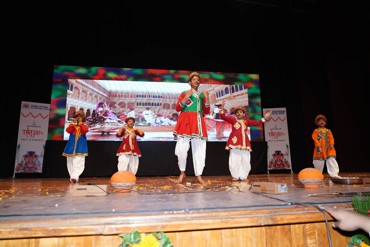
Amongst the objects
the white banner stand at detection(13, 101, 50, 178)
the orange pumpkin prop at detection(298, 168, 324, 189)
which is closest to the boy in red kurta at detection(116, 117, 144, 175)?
the white banner stand at detection(13, 101, 50, 178)

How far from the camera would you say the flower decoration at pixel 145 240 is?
1.03m

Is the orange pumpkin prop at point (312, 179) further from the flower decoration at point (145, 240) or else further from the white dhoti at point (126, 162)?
the white dhoti at point (126, 162)

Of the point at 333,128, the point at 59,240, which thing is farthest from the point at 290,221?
the point at 333,128

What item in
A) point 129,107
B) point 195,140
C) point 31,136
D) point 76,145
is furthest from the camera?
point 129,107

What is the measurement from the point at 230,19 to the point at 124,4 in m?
3.12

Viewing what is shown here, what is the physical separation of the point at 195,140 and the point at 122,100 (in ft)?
11.5

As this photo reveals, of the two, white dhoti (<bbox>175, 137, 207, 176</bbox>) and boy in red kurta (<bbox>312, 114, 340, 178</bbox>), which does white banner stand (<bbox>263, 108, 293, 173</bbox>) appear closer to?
boy in red kurta (<bbox>312, 114, 340, 178</bbox>)

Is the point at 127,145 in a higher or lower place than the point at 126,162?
higher

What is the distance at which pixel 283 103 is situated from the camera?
7.52 m

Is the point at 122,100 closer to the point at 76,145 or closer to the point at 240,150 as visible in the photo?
the point at 76,145

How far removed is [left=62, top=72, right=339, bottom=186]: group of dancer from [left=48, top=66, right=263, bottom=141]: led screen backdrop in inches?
58.8

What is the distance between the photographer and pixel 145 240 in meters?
1.05

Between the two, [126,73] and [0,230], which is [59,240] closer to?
[0,230]

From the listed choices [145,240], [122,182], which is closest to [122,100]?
[122,182]
